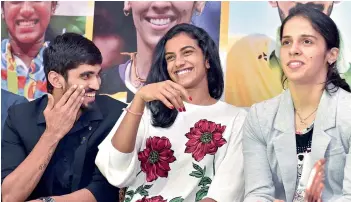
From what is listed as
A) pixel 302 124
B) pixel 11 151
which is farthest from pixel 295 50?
pixel 11 151

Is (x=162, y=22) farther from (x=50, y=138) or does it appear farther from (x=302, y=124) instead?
(x=302, y=124)

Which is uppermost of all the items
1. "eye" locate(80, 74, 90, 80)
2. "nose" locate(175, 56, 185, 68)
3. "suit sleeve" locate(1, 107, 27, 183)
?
"nose" locate(175, 56, 185, 68)

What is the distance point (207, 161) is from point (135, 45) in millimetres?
719

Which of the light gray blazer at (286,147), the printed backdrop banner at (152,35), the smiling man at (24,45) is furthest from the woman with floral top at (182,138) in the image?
the smiling man at (24,45)

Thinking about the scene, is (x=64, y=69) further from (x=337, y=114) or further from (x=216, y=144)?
(x=337, y=114)

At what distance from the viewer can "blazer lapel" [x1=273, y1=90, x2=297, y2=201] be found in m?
2.07

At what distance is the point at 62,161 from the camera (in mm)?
2436

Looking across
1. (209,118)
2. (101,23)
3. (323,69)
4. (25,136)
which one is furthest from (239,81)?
(25,136)

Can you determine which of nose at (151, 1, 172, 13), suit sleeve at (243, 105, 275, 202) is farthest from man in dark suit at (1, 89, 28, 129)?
suit sleeve at (243, 105, 275, 202)

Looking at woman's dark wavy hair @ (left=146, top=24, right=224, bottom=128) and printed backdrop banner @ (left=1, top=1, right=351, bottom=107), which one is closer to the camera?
woman's dark wavy hair @ (left=146, top=24, right=224, bottom=128)

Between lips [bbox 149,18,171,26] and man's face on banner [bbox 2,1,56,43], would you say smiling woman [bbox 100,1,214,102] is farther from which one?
man's face on banner [bbox 2,1,56,43]

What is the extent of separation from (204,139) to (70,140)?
1.93 ft

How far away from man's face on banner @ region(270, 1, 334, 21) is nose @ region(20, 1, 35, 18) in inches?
44.9

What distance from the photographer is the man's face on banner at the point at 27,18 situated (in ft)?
9.05
